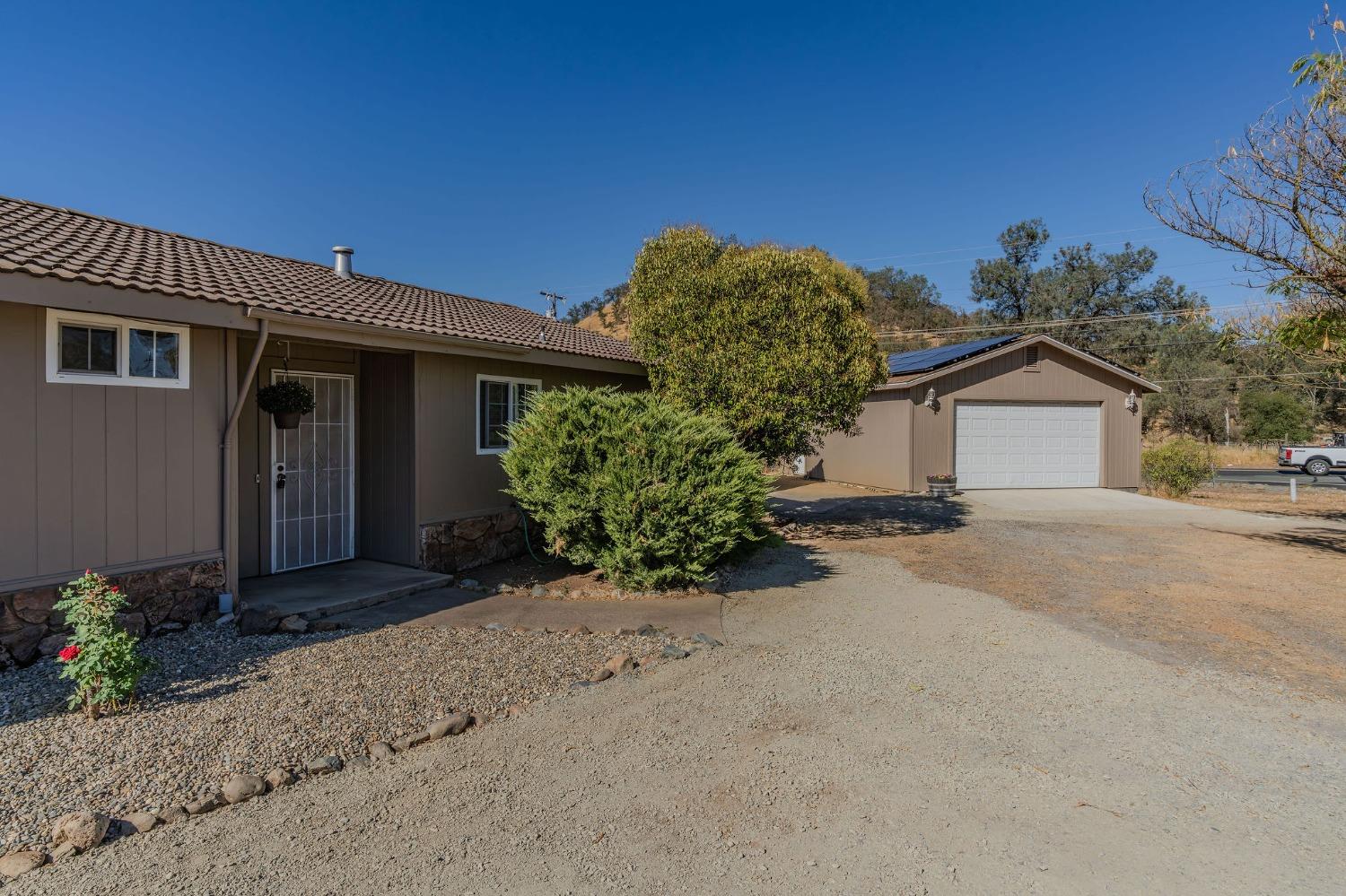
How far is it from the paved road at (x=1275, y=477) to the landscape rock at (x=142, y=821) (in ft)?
78.2

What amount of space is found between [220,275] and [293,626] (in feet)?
11.4

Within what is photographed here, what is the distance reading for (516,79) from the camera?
15367mm

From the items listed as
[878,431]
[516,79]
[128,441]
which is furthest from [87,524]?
[878,431]

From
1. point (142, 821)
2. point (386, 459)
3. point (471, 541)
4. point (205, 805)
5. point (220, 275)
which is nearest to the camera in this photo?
point (142, 821)

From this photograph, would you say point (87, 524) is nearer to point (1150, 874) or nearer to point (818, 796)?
point (818, 796)

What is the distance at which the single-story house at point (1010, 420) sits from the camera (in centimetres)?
1595

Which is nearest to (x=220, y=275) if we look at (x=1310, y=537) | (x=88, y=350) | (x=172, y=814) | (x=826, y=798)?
(x=88, y=350)

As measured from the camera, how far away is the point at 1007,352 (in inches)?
637

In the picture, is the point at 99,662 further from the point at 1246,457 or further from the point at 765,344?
the point at 1246,457

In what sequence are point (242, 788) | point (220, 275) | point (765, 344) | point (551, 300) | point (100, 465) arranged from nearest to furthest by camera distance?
point (242, 788) → point (100, 465) → point (220, 275) → point (765, 344) → point (551, 300)

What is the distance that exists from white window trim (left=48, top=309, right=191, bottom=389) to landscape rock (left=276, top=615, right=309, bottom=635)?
203 cm

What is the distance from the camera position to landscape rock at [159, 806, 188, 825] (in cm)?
282

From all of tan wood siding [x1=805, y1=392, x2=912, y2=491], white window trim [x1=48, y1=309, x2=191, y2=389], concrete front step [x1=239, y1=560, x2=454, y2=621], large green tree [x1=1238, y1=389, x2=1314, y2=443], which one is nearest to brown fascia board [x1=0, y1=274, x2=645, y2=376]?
white window trim [x1=48, y1=309, x2=191, y2=389]

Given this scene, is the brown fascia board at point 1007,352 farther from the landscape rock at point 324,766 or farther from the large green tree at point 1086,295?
the large green tree at point 1086,295
